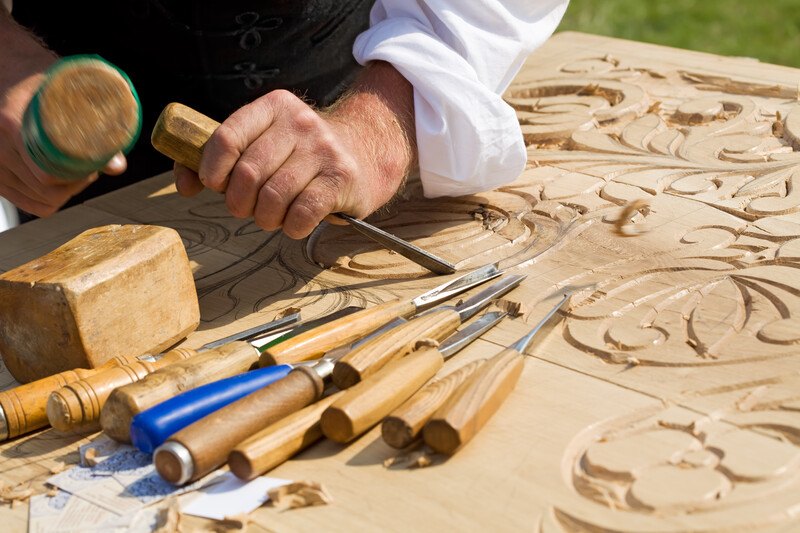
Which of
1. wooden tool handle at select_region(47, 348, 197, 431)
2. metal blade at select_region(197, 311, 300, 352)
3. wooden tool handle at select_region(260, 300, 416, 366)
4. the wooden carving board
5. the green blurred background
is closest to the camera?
the wooden carving board

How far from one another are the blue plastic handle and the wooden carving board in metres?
0.11

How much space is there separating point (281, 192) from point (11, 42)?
0.61 m

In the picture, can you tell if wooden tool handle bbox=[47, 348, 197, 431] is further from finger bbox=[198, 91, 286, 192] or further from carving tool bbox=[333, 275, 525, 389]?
finger bbox=[198, 91, 286, 192]

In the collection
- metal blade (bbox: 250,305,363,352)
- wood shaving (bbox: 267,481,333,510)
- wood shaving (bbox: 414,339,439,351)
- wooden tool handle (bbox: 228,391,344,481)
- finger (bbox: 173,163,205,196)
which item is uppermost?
finger (bbox: 173,163,205,196)

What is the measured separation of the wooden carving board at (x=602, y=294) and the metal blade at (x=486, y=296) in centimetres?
3

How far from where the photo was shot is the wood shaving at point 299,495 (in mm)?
989

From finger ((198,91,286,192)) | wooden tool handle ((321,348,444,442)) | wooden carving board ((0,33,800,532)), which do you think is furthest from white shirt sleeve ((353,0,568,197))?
wooden tool handle ((321,348,444,442))

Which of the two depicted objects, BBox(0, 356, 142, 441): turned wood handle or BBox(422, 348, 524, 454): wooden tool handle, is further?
BBox(0, 356, 142, 441): turned wood handle

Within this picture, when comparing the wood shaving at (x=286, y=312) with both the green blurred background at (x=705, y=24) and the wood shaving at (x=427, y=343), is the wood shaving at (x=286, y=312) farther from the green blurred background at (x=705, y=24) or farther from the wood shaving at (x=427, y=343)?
the green blurred background at (x=705, y=24)

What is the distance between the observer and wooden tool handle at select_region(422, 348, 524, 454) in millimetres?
1005

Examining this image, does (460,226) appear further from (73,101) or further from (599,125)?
(73,101)

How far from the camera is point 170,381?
1.11 metres

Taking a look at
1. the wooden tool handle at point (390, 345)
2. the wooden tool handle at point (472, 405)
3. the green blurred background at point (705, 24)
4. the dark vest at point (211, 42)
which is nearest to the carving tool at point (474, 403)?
the wooden tool handle at point (472, 405)

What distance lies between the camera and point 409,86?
67.4 inches
